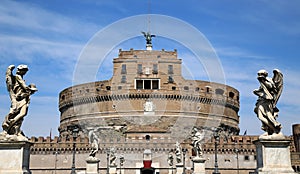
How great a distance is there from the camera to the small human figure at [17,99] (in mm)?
6391

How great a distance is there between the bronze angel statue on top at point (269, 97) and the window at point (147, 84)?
4570 cm

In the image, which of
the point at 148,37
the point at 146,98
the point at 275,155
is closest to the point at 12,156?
the point at 275,155

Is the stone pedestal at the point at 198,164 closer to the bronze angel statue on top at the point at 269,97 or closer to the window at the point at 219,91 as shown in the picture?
the bronze angel statue on top at the point at 269,97

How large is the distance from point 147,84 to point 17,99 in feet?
152

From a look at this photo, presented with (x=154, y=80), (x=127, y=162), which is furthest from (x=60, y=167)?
(x=154, y=80)

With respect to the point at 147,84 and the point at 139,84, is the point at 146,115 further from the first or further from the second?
the point at 139,84

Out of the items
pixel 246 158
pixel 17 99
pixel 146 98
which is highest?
pixel 146 98

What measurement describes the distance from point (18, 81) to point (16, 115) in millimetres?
564

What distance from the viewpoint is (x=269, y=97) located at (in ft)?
21.5

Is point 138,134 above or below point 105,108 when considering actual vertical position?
below

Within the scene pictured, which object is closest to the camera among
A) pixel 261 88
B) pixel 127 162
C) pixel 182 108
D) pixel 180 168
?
pixel 261 88

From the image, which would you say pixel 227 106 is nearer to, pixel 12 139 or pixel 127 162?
pixel 127 162

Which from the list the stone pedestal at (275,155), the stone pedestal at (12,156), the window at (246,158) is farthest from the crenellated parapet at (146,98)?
the stone pedestal at (12,156)

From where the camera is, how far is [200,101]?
53.1m
